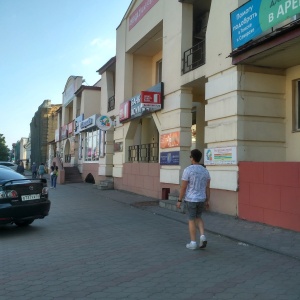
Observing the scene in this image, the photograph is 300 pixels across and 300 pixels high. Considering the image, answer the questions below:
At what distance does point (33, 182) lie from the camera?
846 cm

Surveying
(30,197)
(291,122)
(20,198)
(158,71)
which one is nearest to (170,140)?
(291,122)

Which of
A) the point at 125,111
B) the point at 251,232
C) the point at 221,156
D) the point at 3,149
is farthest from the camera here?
the point at 3,149

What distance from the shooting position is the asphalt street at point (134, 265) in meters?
4.52

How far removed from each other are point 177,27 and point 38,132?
41.0m

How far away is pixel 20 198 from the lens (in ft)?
26.2

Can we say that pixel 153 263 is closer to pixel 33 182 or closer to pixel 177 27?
pixel 33 182

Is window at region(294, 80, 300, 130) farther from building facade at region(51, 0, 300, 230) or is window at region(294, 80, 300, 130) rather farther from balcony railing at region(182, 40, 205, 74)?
balcony railing at region(182, 40, 205, 74)

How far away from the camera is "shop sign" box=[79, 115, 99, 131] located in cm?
2384

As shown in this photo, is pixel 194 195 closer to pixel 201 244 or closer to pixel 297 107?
pixel 201 244

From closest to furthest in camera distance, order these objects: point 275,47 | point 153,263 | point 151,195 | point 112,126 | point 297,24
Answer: point 153,263, point 297,24, point 275,47, point 151,195, point 112,126

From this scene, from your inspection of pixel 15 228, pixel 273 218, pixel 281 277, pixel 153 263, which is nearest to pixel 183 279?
pixel 153 263

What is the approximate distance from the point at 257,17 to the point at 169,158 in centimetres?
612

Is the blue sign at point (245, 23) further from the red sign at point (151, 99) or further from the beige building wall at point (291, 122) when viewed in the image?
the red sign at point (151, 99)

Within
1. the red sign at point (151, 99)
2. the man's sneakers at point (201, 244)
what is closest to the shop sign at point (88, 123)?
the red sign at point (151, 99)
